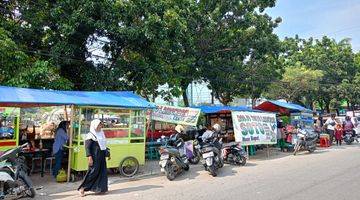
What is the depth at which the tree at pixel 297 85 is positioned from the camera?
36250mm

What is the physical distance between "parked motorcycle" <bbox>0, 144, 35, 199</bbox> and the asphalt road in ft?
1.94

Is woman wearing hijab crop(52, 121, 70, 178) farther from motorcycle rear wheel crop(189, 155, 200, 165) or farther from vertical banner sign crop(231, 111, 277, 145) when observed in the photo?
vertical banner sign crop(231, 111, 277, 145)

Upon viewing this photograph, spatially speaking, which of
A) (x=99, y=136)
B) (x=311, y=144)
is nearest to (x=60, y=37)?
(x=99, y=136)

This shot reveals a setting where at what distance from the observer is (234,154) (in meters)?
14.1

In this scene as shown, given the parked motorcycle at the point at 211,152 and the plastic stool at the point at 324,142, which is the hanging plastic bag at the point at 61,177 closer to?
the parked motorcycle at the point at 211,152

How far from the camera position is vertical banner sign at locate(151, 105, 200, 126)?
16266 millimetres

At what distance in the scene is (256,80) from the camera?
86.4 feet

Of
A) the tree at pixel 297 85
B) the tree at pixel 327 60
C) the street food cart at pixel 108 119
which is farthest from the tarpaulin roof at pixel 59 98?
the tree at pixel 327 60

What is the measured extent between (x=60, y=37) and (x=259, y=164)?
907 cm

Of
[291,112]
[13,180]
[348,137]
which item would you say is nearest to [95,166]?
[13,180]

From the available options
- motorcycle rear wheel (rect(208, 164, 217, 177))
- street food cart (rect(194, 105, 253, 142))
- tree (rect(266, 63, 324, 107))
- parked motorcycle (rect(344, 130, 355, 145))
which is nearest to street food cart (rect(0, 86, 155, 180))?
motorcycle rear wheel (rect(208, 164, 217, 177))

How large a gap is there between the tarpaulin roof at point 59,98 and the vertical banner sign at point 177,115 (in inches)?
141

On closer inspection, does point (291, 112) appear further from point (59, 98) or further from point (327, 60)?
point (327, 60)

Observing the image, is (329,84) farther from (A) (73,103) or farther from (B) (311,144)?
(A) (73,103)
